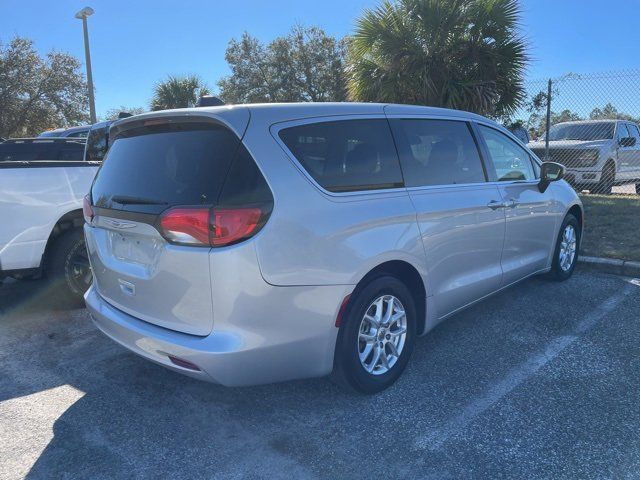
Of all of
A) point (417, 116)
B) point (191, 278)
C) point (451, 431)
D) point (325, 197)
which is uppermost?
point (417, 116)

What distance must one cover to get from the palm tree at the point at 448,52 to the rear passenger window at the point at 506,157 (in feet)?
14.6

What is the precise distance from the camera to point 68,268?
4934mm

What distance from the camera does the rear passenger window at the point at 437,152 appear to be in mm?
3541

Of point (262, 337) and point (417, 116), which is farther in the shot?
point (417, 116)

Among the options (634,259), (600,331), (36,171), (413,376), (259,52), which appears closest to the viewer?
(413,376)

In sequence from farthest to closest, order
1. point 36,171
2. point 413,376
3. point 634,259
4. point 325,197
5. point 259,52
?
1. point 259,52
2. point 634,259
3. point 36,171
4. point 413,376
5. point 325,197

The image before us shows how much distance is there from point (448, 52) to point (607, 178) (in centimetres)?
545

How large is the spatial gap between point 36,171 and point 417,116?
3.34 meters

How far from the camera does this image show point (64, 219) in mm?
4855

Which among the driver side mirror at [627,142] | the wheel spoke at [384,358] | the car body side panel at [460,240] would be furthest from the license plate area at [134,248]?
the driver side mirror at [627,142]

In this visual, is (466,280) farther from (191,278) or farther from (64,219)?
(64,219)

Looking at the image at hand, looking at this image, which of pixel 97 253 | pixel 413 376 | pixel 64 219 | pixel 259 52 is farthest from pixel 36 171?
pixel 259 52

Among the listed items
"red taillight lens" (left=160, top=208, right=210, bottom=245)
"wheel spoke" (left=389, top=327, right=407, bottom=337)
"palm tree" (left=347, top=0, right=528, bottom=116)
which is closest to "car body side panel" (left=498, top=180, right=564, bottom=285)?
"wheel spoke" (left=389, top=327, right=407, bottom=337)

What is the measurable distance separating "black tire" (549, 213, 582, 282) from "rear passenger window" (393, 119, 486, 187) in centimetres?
169
